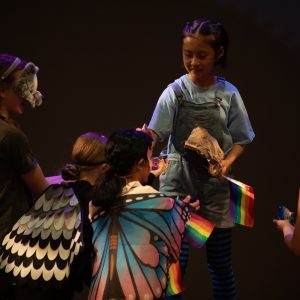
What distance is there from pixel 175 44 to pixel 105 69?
0.38 metres

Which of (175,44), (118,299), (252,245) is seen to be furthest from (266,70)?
(118,299)

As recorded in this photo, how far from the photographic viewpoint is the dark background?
3.07m

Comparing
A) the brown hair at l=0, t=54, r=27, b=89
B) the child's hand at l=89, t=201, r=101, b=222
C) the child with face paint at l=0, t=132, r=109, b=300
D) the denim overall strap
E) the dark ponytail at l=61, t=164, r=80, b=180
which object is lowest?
the child with face paint at l=0, t=132, r=109, b=300

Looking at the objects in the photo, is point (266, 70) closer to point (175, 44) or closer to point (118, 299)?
point (175, 44)

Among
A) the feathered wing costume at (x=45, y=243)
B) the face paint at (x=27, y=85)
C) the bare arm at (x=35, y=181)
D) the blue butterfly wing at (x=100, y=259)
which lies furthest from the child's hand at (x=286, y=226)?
the face paint at (x=27, y=85)

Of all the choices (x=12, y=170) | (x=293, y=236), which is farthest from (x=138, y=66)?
(x=293, y=236)

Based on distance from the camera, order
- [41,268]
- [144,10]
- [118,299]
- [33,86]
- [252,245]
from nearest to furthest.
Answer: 1. [118,299]
2. [41,268]
3. [33,86]
4. [144,10]
5. [252,245]

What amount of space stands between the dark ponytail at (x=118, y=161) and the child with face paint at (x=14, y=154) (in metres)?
0.29

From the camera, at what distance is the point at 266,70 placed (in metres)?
3.11

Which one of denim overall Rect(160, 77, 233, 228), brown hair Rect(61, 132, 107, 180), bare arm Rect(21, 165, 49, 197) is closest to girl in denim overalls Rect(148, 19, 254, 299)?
denim overall Rect(160, 77, 233, 228)

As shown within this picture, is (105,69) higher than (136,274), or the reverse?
(105,69)

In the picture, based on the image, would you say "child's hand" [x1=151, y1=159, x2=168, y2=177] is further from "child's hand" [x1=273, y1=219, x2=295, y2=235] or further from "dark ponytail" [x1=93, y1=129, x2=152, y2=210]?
"child's hand" [x1=273, y1=219, x2=295, y2=235]

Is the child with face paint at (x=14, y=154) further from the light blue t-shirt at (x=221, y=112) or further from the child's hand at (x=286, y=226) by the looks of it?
the child's hand at (x=286, y=226)

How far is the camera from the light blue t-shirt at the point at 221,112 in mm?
2395
